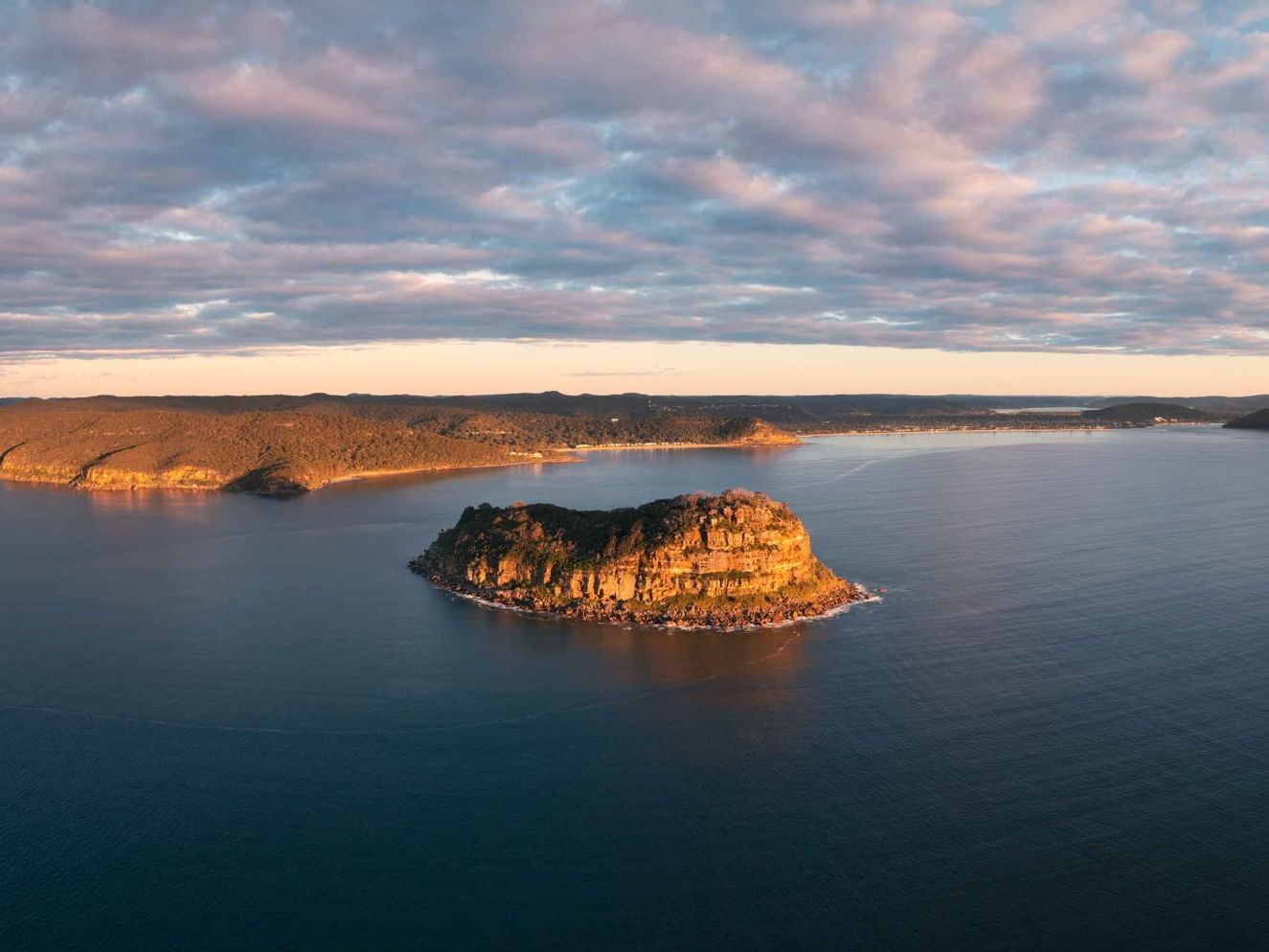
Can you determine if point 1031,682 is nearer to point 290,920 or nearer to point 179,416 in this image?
point 290,920

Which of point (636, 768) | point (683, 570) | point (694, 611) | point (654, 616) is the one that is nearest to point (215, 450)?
point (683, 570)

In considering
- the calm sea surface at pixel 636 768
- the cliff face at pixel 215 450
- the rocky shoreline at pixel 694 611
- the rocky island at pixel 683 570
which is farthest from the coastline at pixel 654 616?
the cliff face at pixel 215 450

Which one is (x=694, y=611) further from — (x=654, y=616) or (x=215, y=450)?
(x=215, y=450)

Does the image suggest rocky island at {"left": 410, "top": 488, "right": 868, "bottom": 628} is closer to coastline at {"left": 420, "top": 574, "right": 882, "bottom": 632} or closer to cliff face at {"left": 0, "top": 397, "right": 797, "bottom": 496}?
coastline at {"left": 420, "top": 574, "right": 882, "bottom": 632}

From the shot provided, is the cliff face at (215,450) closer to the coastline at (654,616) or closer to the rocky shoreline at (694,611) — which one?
the coastline at (654,616)

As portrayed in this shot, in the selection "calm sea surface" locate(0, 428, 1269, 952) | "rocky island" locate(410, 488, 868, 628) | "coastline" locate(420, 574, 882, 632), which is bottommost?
"calm sea surface" locate(0, 428, 1269, 952)

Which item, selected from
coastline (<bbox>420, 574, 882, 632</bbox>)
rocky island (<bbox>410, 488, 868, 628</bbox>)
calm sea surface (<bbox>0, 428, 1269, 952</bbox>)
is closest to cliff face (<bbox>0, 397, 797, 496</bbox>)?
calm sea surface (<bbox>0, 428, 1269, 952</bbox>)

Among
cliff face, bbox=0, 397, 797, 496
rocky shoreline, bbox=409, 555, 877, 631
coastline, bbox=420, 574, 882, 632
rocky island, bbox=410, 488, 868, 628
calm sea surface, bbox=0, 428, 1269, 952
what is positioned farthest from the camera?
cliff face, bbox=0, 397, 797, 496
